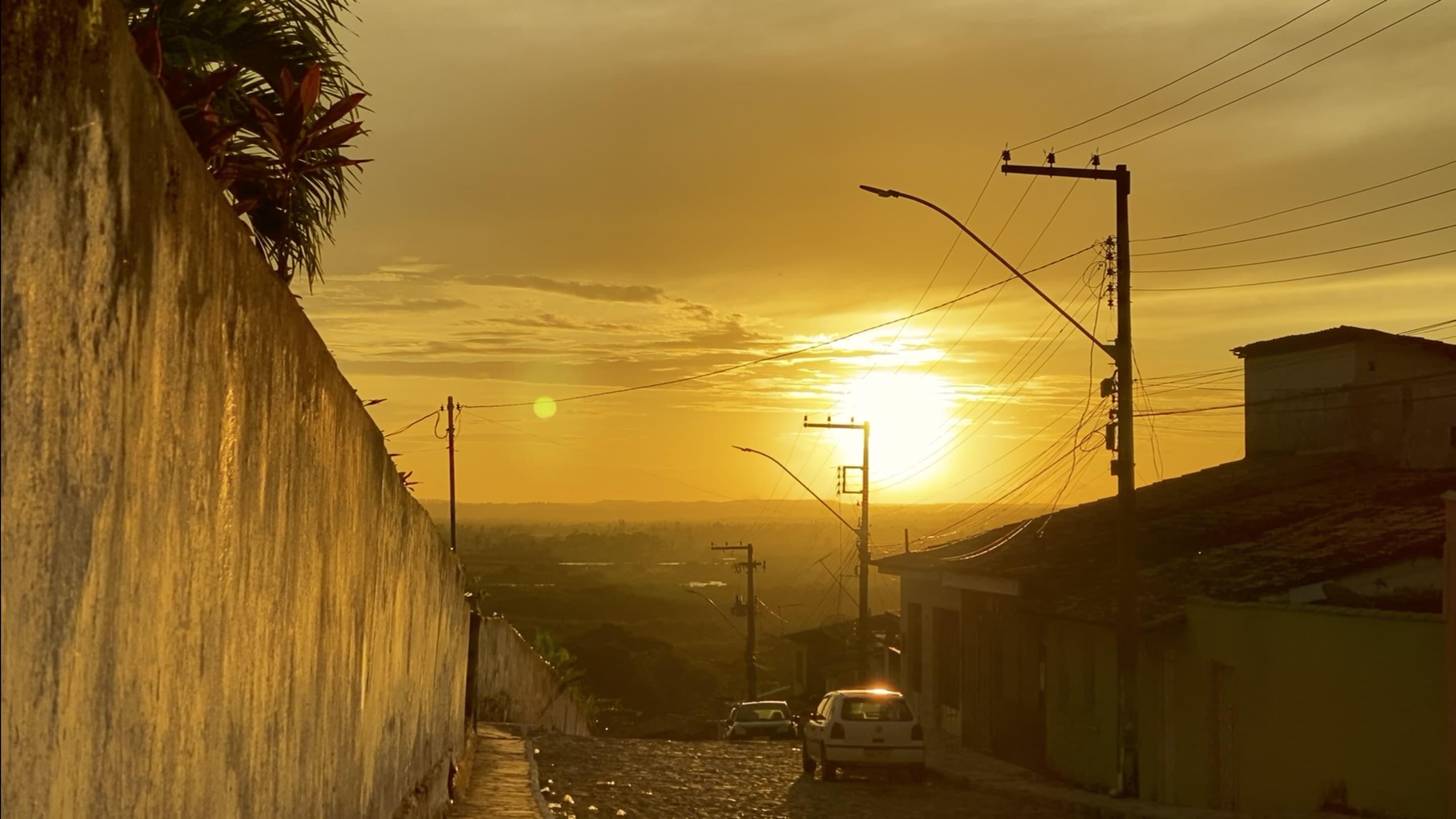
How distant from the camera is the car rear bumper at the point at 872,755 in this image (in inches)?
977

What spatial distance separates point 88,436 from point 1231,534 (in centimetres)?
2904

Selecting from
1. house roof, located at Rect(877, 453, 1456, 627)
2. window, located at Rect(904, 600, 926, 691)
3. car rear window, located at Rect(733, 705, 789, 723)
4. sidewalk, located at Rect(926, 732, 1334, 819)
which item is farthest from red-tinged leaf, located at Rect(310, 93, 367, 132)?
car rear window, located at Rect(733, 705, 789, 723)

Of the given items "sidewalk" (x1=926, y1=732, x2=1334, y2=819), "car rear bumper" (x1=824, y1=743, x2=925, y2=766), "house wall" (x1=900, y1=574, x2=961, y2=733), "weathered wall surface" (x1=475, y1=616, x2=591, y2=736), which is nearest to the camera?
"sidewalk" (x1=926, y1=732, x2=1334, y2=819)

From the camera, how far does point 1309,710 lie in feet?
64.5

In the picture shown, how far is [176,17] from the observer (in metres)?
8.26

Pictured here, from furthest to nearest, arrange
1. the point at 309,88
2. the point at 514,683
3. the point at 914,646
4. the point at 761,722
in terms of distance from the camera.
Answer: the point at 914,646 → the point at 761,722 → the point at 514,683 → the point at 309,88

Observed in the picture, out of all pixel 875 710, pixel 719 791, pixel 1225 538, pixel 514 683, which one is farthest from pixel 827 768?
pixel 514 683

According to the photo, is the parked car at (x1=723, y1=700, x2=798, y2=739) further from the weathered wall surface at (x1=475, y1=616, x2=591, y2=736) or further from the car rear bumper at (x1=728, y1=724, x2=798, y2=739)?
the weathered wall surface at (x1=475, y1=616, x2=591, y2=736)

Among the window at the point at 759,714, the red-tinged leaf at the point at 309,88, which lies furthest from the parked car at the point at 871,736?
the red-tinged leaf at the point at 309,88

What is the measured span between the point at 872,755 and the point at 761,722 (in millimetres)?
16311

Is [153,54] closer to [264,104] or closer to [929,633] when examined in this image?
[264,104]

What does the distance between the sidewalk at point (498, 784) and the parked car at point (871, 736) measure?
4.96 m

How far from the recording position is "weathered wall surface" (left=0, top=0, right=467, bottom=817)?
10.4 feet

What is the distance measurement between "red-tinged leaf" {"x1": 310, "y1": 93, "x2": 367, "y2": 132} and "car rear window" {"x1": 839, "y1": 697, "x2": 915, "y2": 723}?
2020 centimetres
